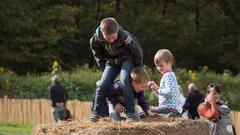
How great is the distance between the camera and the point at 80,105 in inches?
952

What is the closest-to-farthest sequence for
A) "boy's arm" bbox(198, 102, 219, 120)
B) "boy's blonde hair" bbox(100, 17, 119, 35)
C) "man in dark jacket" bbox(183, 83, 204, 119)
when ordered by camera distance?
"boy's blonde hair" bbox(100, 17, 119, 35), "boy's arm" bbox(198, 102, 219, 120), "man in dark jacket" bbox(183, 83, 204, 119)

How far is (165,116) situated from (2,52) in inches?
1383

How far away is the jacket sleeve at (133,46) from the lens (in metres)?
8.26

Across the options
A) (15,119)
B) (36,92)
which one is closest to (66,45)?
(36,92)

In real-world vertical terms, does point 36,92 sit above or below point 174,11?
below

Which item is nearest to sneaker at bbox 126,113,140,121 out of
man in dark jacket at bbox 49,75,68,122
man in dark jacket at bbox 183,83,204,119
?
man in dark jacket at bbox 183,83,204,119

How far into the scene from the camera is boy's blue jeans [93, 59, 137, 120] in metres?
8.33

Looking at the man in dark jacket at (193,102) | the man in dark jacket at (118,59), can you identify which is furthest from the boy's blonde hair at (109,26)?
the man in dark jacket at (193,102)

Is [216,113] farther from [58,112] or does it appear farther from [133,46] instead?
[58,112]

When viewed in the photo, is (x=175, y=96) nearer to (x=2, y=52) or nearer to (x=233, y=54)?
(x=2, y=52)

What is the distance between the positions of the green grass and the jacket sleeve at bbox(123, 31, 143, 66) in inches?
539

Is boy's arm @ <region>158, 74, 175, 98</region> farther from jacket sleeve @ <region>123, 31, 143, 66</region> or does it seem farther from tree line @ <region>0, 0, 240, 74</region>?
tree line @ <region>0, 0, 240, 74</region>

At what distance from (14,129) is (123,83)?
52.3ft

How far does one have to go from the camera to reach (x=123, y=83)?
8.34 metres
